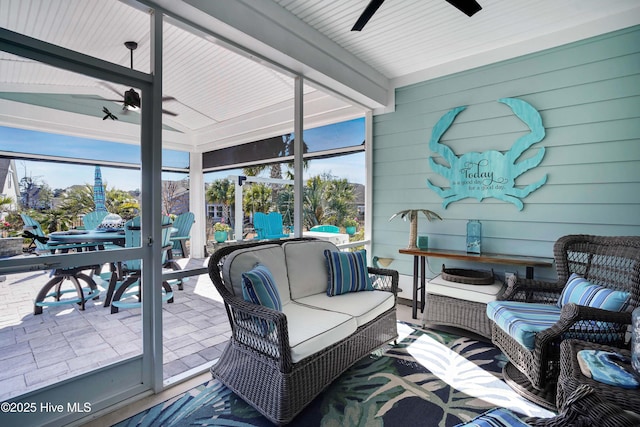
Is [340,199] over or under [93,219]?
over

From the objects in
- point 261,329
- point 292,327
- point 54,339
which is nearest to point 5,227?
point 54,339

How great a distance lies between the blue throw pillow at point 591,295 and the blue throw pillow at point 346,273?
156 cm

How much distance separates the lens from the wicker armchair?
2.04 m

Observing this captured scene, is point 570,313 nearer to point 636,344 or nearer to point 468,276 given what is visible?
point 636,344

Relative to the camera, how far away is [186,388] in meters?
2.32

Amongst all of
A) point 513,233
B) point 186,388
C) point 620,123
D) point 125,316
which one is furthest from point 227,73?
point 620,123

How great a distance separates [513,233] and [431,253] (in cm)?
89

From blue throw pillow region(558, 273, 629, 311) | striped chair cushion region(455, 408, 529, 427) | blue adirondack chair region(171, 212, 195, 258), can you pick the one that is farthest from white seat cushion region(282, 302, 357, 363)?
blue adirondack chair region(171, 212, 195, 258)

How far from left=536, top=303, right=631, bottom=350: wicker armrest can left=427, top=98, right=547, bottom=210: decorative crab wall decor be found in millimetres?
1536

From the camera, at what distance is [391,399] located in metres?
2.20

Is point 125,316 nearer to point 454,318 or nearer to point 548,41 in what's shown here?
point 454,318

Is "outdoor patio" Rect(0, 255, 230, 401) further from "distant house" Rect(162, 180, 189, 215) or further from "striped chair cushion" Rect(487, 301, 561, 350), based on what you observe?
"distant house" Rect(162, 180, 189, 215)

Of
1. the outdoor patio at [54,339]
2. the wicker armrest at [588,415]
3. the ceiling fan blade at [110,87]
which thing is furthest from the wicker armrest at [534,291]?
the ceiling fan blade at [110,87]

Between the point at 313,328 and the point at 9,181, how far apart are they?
1.97 m
